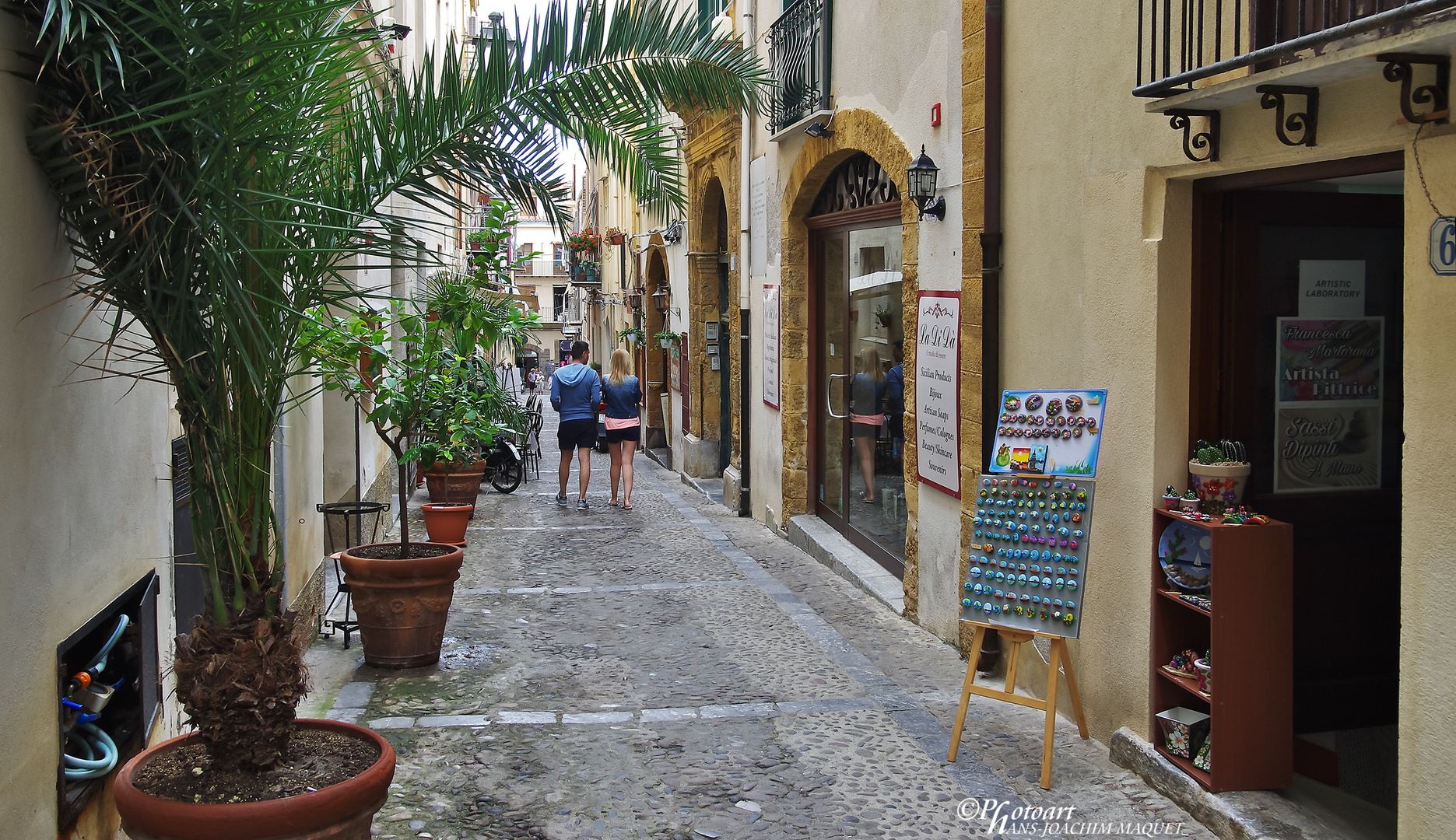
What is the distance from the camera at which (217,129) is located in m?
2.79

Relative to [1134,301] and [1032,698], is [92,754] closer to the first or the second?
[1032,698]

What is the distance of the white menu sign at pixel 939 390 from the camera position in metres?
6.38

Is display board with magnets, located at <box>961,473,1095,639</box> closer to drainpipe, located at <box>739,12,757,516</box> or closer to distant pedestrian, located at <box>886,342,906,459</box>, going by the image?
distant pedestrian, located at <box>886,342,906,459</box>

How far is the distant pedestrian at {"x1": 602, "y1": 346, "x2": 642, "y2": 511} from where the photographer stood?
12125mm

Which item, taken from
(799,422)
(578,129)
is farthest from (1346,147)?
(799,422)

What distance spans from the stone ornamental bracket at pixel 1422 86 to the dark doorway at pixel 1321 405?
1092 millimetres

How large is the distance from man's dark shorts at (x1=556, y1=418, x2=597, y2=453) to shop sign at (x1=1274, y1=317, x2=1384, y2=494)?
335 inches

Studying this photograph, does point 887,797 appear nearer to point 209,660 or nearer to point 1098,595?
point 1098,595

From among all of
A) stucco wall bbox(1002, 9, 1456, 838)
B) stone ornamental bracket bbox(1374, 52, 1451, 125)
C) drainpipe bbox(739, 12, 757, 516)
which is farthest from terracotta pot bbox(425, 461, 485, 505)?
stone ornamental bracket bbox(1374, 52, 1451, 125)

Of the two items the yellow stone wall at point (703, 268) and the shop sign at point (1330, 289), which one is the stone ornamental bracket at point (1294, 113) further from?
the yellow stone wall at point (703, 268)

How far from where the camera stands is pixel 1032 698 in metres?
4.59

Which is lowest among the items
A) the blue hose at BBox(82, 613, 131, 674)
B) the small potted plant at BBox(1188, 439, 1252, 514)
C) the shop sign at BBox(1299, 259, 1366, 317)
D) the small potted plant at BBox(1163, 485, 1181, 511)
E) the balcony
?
the blue hose at BBox(82, 613, 131, 674)

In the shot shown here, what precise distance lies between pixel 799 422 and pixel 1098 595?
525 centimetres

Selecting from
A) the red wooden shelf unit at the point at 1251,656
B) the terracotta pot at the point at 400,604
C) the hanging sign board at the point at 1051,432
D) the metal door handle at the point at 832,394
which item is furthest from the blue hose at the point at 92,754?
the metal door handle at the point at 832,394
